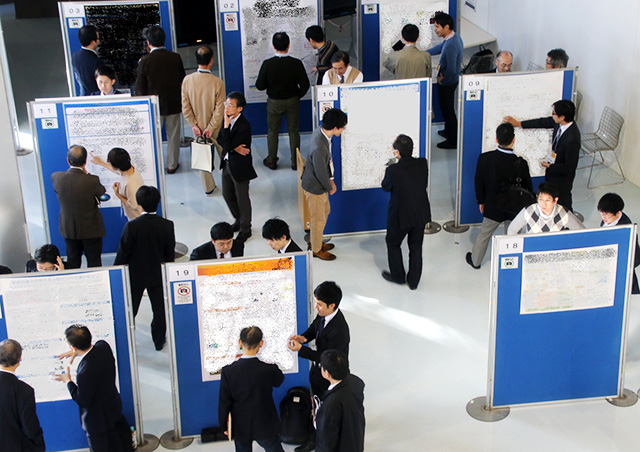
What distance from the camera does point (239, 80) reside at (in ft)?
35.0

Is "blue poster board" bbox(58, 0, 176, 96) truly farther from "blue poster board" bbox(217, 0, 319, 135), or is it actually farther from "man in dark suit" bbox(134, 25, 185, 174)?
"blue poster board" bbox(217, 0, 319, 135)

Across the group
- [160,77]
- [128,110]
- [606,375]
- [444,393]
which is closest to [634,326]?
[606,375]

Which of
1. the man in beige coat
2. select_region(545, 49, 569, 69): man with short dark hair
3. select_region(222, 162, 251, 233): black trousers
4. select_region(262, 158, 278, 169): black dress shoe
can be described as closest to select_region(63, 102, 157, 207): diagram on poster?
select_region(222, 162, 251, 233): black trousers

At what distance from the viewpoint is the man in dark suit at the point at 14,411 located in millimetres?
4949

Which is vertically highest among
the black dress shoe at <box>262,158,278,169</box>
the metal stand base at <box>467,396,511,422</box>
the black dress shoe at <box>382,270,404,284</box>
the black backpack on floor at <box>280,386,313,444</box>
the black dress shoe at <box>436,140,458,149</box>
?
the black dress shoe at <box>436,140,458,149</box>

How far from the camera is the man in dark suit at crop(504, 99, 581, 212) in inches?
313

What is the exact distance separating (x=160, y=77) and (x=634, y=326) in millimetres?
5615

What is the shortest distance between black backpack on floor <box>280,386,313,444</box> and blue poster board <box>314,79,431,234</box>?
308cm

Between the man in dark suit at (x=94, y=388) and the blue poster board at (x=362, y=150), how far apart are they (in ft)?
11.8

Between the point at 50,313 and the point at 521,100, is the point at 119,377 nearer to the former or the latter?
the point at 50,313

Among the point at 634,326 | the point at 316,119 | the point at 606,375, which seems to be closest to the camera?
the point at 606,375

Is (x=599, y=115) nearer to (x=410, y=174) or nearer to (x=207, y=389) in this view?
(x=410, y=174)

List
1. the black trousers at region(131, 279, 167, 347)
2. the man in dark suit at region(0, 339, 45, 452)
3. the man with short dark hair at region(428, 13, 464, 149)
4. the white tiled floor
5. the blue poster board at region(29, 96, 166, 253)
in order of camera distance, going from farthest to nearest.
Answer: the man with short dark hair at region(428, 13, 464, 149) < the blue poster board at region(29, 96, 166, 253) < the black trousers at region(131, 279, 167, 347) < the white tiled floor < the man in dark suit at region(0, 339, 45, 452)

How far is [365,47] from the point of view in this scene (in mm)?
10953
